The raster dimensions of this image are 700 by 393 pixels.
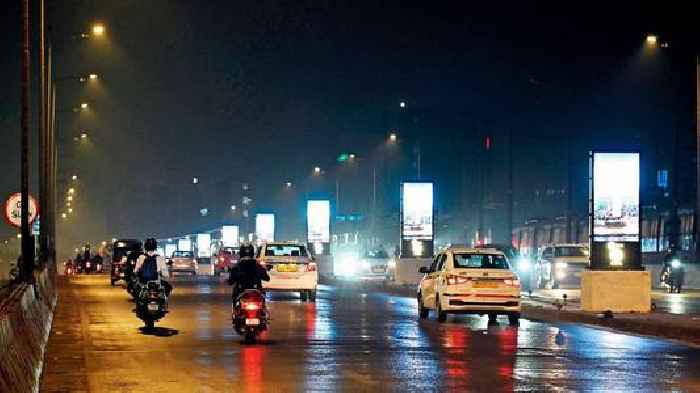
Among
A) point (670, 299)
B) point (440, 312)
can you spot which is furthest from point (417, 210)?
point (440, 312)

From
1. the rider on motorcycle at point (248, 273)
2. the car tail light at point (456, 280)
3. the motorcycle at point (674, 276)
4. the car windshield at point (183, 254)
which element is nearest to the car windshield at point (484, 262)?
the car tail light at point (456, 280)

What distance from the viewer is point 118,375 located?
18.1m

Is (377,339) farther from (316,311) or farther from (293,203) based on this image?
(293,203)

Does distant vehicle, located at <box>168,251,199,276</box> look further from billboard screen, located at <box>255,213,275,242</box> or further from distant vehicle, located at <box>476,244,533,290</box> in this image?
distant vehicle, located at <box>476,244,533,290</box>

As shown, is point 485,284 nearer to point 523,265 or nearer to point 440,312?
point 440,312

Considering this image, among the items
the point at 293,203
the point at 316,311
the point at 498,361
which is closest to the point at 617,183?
the point at 316,311

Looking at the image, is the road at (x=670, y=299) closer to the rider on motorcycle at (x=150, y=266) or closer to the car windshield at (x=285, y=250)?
the car windshield at (x=285, y=250)

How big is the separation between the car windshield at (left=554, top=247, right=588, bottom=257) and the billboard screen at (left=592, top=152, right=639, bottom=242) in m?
16.7

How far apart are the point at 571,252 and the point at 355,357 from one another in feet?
99.5

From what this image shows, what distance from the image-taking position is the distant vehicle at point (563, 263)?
50094 millimetres

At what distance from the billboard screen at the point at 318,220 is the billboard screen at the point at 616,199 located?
4235 cm

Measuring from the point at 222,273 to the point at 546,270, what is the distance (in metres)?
36.3

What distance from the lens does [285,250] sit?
43375 millimetres

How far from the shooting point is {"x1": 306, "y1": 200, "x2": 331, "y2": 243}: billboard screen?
248 ft
